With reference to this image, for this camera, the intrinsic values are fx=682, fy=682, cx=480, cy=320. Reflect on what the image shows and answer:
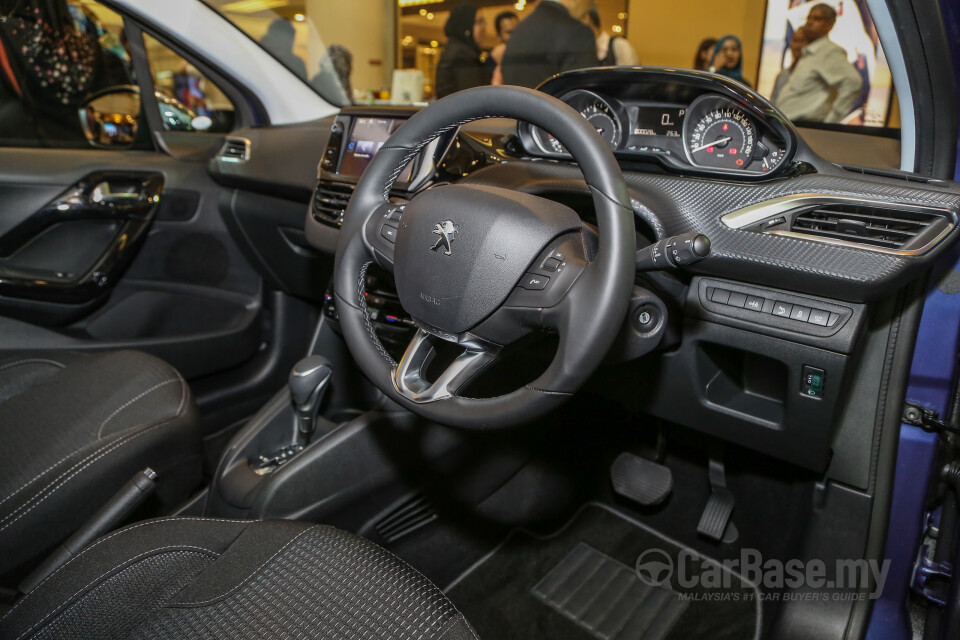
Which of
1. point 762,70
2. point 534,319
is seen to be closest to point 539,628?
point 534,319

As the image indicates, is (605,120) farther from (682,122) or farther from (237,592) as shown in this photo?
(237,592)

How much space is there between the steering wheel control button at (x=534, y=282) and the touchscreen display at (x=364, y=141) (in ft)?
2.81

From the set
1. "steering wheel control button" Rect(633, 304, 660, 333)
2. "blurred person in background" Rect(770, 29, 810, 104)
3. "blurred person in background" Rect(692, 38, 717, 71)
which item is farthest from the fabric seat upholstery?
"blurred person in background" Rect(692, 38, 717, 71)

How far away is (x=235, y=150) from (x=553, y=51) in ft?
3.47

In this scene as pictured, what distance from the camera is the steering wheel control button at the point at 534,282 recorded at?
0.88 metres

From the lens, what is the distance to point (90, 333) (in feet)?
7.17

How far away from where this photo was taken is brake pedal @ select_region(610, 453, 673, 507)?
5.93ft

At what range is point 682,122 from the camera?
123 centimetres

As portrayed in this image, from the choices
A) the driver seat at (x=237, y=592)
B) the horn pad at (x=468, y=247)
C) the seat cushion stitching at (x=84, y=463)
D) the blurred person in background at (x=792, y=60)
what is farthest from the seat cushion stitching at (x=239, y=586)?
the blurred person in background at (x=792, y=60)

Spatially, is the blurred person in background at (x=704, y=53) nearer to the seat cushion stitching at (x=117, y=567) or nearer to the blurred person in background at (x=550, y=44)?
the blurred person in background at (x=550, y=44)

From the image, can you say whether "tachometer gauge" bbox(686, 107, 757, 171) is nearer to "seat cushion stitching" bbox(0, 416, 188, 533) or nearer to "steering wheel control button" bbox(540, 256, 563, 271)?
"steering wheel control button" bbox(540, 256, 563, 271)

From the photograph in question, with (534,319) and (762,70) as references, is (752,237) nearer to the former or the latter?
(534,319)

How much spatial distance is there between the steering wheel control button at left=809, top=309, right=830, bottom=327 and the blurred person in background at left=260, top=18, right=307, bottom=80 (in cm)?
172

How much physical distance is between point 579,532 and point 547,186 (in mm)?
1046
